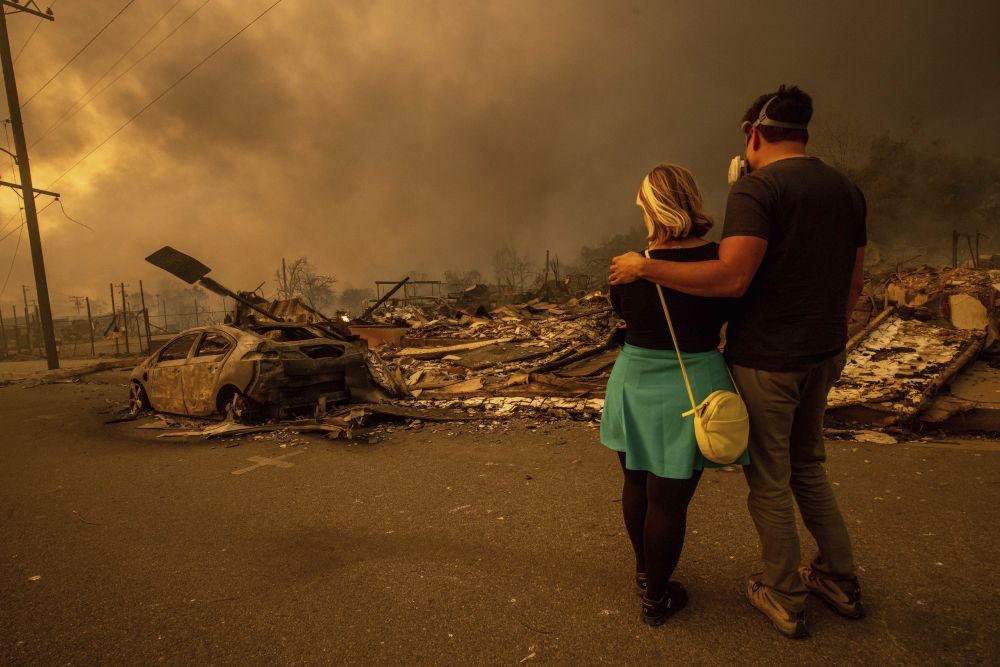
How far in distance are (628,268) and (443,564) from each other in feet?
6.65

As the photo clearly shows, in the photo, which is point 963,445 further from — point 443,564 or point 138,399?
point 138,399

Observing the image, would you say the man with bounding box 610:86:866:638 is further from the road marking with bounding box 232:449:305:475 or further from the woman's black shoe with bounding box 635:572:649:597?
the road marking with bounding box 232:449:305:475

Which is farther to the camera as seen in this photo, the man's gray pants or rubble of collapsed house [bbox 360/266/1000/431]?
rubble of collapsed house [bbox 360/266/1000/431]

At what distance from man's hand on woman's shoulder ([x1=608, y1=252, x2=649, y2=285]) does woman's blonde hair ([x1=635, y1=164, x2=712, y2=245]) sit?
0.10 meters

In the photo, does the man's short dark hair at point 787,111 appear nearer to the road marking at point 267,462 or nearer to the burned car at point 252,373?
the road marking at point 267,462

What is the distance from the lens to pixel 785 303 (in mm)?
1943

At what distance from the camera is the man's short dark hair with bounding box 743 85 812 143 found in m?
2.01

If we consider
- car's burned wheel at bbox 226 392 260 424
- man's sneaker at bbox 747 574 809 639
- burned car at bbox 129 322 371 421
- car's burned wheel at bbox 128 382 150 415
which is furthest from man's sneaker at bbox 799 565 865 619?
car's burned wheel at bbox 128 382 150 415

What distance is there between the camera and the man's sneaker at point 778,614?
204 cm

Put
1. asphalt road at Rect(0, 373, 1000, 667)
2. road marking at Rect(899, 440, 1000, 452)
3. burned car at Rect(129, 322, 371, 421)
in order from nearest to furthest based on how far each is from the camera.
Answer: asphalt road at Rect(0, 373, 1000, 667)
road marking at Rect(899, 440, 1000, 452)
burned car at Rect(129, 322, 371, 421)

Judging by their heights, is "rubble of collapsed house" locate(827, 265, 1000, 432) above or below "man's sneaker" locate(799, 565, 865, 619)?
above

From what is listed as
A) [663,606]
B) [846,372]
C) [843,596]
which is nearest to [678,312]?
[663,606]

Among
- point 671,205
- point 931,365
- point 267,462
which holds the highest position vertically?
point 671,205

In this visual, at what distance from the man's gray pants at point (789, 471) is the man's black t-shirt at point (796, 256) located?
0.09 metres
